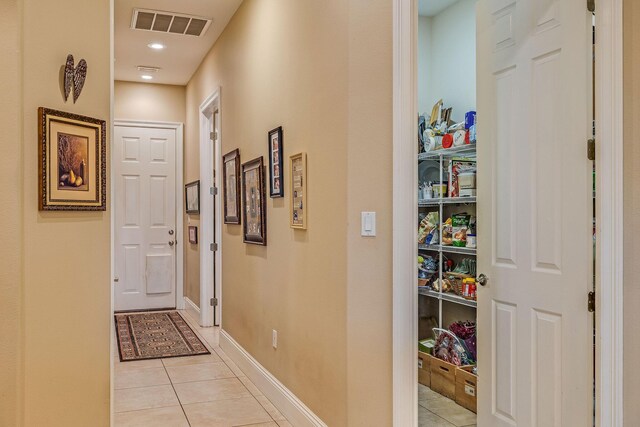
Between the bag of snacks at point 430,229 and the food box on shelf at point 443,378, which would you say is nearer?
the food box on shelf at point 443,378

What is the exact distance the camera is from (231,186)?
4605 mm

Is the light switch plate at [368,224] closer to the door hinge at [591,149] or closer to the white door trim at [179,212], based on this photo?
the door hinge at [591,149]

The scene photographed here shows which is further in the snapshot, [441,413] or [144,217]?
[144,217]

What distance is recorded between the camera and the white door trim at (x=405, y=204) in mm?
2137

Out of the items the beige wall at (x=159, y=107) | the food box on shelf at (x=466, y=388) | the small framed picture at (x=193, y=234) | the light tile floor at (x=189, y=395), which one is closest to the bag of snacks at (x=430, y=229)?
the food box on shelf at (x=466, y=388)

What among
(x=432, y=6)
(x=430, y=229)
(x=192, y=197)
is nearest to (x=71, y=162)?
(x=430, y=229)

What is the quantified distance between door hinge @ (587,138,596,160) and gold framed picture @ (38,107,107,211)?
7.06 feet

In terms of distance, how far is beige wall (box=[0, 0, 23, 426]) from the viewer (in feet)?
6.93

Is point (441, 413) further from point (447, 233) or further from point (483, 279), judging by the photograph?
point (447, 233)

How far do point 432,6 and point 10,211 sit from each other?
11.2 feet

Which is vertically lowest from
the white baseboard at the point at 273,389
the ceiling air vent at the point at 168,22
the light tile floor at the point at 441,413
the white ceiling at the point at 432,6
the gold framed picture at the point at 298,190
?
the light tile floor at the point at 441,413

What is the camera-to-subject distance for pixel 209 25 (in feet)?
15.7

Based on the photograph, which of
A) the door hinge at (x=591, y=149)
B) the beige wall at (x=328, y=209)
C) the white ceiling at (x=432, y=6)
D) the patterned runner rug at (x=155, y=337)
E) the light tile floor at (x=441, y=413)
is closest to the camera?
the door hinge at (x=591, y=149)

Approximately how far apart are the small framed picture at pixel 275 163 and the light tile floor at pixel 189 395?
54.7 inches
